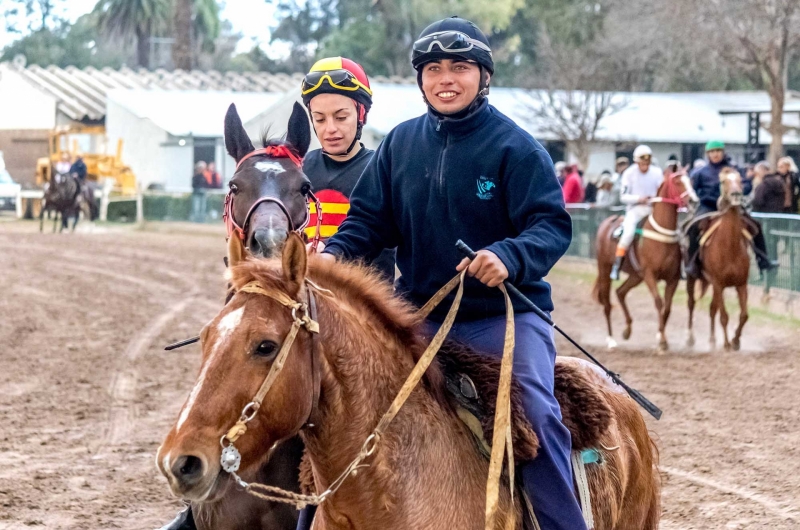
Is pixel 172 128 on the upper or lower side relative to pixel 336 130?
upper

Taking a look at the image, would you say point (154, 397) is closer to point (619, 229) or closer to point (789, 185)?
point (619, 229)

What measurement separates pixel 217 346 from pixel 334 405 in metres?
0.43

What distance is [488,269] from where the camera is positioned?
358cm

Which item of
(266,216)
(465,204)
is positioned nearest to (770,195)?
(266,216)

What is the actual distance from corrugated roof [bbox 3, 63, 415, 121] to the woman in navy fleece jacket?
4336 cm

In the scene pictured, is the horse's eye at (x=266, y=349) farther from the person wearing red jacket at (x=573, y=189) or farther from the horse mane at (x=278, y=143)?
the person wearing red jacket at (x=573, y=189)

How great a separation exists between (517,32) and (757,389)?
46.6 metres

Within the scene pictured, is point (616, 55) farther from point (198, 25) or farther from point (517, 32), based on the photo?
point (198, 25)

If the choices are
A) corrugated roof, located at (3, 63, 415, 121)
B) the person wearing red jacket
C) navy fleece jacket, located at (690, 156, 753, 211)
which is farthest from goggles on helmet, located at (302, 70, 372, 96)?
corrugated roof, located at (3, 63, 415, 121)

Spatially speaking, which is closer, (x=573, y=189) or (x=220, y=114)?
(x=573, y=189)

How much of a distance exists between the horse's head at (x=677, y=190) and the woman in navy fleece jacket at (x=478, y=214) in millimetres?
11172

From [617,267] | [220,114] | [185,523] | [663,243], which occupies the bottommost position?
[185,523]

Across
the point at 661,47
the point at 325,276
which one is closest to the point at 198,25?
the point at 661,47

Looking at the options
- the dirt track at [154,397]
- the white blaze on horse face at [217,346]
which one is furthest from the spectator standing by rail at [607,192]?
the white blaze on horse face at [217,346]
